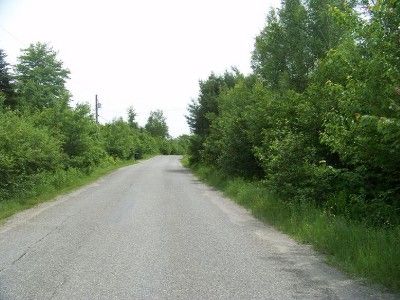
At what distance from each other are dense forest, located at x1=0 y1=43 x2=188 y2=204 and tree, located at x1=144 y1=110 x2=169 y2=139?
78.8 meters

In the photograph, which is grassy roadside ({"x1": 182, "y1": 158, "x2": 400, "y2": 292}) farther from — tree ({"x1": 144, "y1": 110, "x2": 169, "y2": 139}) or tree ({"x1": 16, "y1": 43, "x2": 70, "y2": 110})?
tree ({"x1": 144, "y1": 110, "x2": 169, "y2": 139})

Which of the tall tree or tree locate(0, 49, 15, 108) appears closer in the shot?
the tall tree

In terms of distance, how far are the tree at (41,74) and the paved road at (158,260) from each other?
3734 centimetres

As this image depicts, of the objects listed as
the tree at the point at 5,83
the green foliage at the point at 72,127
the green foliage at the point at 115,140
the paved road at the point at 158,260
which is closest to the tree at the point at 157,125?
the green foliage at the point at 115,140

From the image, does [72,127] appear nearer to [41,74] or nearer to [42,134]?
[42,134]

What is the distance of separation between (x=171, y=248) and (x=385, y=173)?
6.17 m

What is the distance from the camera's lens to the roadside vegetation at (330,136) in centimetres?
732

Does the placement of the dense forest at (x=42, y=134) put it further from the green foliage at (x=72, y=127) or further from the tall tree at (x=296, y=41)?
the tall tree at (x=296, y=41)

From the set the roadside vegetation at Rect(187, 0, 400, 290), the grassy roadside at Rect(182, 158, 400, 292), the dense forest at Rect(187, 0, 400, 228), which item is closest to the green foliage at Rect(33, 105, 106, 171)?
the dense forest at Rect(187, 0, 400, 228)

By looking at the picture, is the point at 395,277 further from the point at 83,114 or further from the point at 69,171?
the point at 83,114

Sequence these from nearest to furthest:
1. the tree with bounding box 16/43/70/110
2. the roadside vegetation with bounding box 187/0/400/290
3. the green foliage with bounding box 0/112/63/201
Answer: the roadside vegetation with bounding box 187/0/400/290 → the green foliage with bounding box 0/112/63/201 → the tree with bounding box 16/43/70/110

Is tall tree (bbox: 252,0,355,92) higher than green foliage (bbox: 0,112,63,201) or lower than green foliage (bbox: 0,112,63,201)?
higher

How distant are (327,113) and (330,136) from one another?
1.10 metres

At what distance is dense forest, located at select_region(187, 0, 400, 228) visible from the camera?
7508 mm
